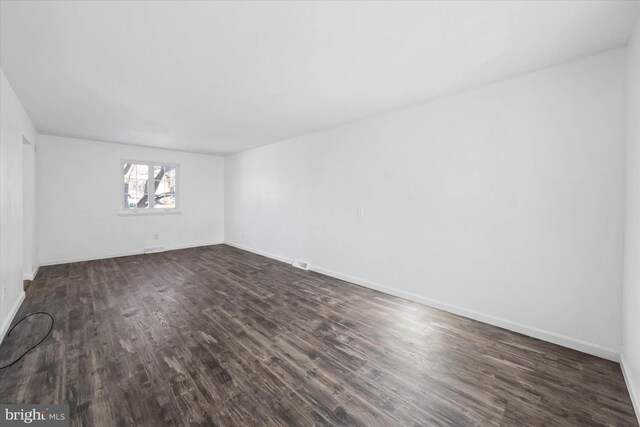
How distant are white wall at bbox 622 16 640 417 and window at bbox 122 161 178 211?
7.62m

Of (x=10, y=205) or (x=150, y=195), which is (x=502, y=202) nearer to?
(x=10, y=205)

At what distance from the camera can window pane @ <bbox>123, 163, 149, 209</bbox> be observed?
5930 mm

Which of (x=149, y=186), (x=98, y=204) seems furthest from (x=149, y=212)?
(x=98, y=204)

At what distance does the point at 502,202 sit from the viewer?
2635 mm

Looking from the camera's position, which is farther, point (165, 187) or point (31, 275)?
point (165, 187)

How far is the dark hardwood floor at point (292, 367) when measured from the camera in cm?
159

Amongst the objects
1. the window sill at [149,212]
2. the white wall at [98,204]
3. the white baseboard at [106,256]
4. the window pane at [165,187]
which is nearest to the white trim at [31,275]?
the white baseboard at [106,256]

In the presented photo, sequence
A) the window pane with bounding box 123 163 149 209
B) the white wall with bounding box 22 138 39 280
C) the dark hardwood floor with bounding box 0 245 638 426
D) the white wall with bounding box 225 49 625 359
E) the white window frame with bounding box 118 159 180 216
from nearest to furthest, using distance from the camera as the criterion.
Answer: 1. the dark hardwood floor with bounding box 0 245 638 426
2. the white wall with bounding box 225 49 625 359
3. the white wall with bounding box 22 138 39 280
4. the white window frame with bounding box 118 159 180 216
5. the window pane with bounding box 123 163 149 209

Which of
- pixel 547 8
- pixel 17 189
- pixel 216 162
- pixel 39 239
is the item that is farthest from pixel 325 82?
pixel 39 239

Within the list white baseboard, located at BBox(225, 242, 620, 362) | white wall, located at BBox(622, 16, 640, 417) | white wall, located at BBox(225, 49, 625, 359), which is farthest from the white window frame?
white wall, located at BBox(622, 16, 640, 417)

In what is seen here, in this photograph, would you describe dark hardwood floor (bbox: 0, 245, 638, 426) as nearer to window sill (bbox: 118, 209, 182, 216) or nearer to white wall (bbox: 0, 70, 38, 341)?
white wall (bbox: 0, 70, 38, 341)

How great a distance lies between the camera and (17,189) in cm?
287

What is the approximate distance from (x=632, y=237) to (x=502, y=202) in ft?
3.08

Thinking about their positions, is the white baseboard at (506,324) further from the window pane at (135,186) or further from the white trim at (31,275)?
the window pane at (135,186)
